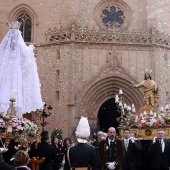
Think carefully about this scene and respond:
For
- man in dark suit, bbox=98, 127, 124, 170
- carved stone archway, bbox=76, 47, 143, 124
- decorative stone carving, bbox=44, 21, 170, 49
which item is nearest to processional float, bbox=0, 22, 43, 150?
man in dark suit, bbox=98, 127, 124, 170

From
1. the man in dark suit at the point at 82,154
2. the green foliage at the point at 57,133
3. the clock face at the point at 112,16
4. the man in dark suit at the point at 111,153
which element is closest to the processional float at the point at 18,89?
the man in dark suit at the point at 111,153

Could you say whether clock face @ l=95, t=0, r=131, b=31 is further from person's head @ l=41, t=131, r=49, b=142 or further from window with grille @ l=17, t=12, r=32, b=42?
person's head @ l=41, t=131, r=49, b=142

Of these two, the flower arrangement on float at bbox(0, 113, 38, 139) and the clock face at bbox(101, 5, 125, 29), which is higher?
the clock face at bbox(101, 5, 125, 29)

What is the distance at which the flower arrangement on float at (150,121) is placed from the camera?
1313cm

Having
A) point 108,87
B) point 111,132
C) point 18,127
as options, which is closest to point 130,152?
point 111,132

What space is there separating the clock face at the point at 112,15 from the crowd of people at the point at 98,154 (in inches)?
631

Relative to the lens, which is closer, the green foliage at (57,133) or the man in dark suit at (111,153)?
the man in dark suit at (111,153)

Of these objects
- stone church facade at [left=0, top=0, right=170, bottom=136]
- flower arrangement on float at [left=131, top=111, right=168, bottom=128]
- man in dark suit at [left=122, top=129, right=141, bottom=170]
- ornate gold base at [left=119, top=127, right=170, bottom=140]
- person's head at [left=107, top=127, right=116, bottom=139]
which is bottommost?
man in dark suit at [left=122, top=129, right=141, bottom=170]

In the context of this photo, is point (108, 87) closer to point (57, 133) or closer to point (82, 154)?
point (57, 133)

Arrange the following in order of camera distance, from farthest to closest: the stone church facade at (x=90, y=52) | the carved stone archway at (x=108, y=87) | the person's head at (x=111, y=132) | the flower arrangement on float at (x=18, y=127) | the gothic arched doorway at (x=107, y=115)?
the gothic arched doorway at (x=107, y=115) → the carved stone archway at (x=108, y=87) → the stone church facade at (x=90, y=52) → the flower arrangement on float at (x=18, y=127) → the person's head at (x=111, y=132)

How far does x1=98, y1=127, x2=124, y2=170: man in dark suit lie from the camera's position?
25.2ft

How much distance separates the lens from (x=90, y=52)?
2466 centimetres

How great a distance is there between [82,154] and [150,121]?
7833mm

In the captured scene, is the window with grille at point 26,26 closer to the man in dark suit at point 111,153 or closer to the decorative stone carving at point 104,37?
the decorative stone carving at point 104,37
